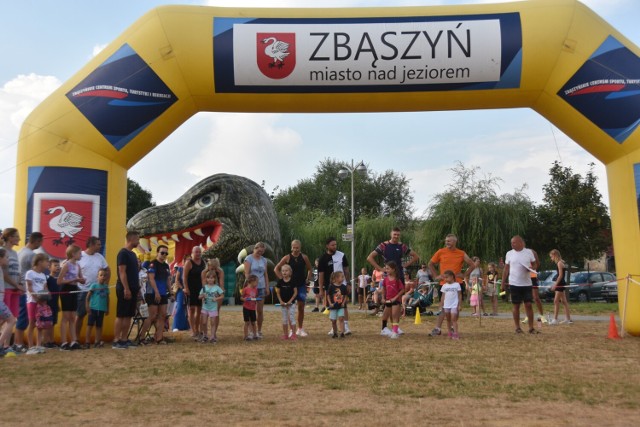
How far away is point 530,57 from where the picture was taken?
10.5 m

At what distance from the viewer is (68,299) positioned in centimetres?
941

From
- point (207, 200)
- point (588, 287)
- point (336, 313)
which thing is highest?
point (207, 200)

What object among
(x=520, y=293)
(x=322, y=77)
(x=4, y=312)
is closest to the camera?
(x=4, y=312)

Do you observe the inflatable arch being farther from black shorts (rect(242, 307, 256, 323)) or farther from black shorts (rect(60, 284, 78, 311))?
black shorts (rect(242, 307, 256, 323))

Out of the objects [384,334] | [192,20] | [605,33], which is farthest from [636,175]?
[192,20]

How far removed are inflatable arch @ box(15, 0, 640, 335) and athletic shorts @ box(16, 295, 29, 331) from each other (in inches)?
35.8

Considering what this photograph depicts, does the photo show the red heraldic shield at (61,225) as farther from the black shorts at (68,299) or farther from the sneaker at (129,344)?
the sneaker at (129,344)

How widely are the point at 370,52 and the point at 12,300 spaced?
6.54 metres

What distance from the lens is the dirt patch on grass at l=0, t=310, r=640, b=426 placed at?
4.91 meters

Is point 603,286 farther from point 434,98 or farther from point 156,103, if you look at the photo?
point 156,103

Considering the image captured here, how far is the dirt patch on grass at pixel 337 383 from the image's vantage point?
491cm

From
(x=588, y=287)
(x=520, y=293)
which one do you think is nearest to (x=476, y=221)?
(x=588, y=287)

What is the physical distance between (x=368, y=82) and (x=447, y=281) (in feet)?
11.6

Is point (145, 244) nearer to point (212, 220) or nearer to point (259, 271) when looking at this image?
point (212, 220)
